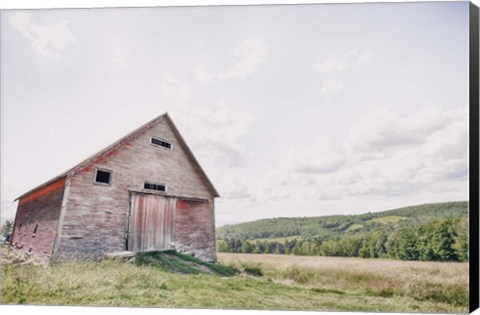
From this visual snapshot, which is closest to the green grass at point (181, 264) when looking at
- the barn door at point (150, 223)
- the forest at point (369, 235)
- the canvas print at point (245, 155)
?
the canvas print at point (245, 155)

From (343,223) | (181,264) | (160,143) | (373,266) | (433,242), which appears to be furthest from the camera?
(160,143)

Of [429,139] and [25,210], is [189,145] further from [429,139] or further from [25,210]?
[429,139]

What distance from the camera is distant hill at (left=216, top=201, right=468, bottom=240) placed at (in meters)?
8.77

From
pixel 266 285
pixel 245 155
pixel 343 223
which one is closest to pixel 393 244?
pixel 343 223

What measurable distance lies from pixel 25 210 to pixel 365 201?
25.3ft

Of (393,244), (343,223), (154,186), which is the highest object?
Result: (154,186)

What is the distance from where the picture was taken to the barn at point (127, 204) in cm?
981

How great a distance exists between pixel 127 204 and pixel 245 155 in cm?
311

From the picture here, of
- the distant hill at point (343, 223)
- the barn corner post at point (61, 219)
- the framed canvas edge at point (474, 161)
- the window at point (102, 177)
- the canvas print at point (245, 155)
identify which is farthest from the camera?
the window at point (102, 177)

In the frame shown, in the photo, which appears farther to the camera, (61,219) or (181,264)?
(181,264)

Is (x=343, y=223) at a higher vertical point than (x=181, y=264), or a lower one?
higher

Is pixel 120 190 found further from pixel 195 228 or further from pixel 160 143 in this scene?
pixel 195 228

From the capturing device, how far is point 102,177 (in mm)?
10336

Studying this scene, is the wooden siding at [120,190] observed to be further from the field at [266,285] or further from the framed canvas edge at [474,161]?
the framed canvas edge at [474,161]
